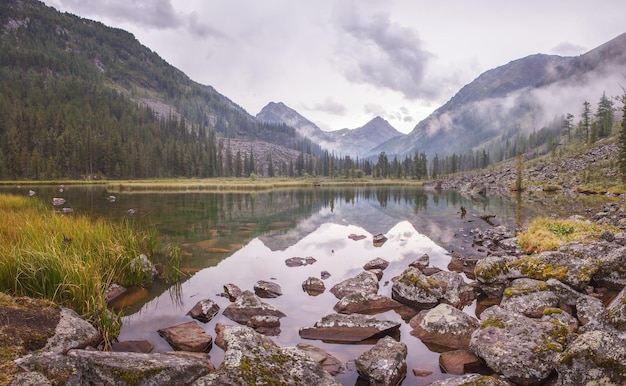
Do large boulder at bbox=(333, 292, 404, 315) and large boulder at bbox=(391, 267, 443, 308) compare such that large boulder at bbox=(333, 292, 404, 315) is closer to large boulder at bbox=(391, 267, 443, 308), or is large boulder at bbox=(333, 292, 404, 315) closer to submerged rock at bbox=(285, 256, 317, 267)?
large boulder at bbox=(391, 267, 443, 308)

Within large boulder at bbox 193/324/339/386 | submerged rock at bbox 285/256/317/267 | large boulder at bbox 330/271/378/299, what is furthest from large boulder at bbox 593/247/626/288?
submerged rock at bbox 285/256/317/267

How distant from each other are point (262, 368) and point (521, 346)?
5677mm

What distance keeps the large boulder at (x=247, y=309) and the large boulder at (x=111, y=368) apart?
4738 mm

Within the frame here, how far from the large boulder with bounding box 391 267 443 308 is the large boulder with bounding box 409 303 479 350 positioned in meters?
1.82

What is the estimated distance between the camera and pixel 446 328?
9820 mm

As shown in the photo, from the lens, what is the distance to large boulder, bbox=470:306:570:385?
7.08 m

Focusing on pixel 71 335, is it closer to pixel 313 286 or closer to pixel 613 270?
pixel 313 286

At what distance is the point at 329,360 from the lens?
8.37 metres

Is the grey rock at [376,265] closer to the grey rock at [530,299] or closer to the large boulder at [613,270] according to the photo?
the grey rock at [530,299]

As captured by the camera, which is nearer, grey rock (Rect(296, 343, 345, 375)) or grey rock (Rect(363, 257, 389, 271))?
grey rock (Rect(296, 343, 345, 375))

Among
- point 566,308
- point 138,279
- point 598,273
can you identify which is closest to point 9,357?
point 138,279

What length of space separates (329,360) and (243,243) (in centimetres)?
1608

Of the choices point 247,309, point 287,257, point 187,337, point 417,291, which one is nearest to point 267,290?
point 247,309

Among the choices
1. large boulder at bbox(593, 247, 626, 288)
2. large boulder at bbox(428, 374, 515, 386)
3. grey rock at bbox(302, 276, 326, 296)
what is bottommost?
grey rock at bbox(302, 276, 326, 296)
